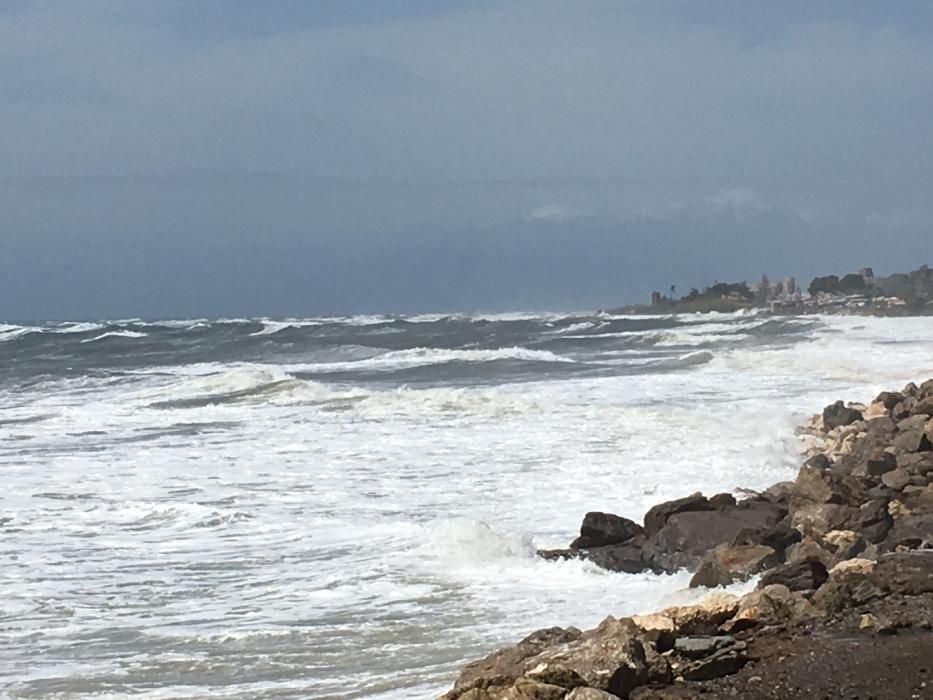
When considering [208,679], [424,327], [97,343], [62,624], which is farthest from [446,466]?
[424,327]

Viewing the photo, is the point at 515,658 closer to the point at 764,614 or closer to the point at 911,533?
the point at 764,614

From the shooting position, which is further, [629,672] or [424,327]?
[424,327]

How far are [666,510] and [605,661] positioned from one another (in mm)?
4765

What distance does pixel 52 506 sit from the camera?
1252cm

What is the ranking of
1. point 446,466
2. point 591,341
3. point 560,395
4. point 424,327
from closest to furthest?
1. point 446,466
2. point 560,395
3. point 591,341
4. point 424,327

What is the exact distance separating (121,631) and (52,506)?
498 cm

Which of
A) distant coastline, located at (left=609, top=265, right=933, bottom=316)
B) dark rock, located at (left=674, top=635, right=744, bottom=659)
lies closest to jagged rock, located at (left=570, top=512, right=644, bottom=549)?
dark rock, located at (left=674, top=635, right=744, bottom=659)

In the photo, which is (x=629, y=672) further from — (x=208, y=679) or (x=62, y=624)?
(x=62, y=624)

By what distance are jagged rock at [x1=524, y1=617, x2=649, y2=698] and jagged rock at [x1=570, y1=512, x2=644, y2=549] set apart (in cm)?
408

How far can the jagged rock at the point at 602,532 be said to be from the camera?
9633 mm

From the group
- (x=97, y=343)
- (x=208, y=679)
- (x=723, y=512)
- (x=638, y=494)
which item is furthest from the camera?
(x=97, y=343)

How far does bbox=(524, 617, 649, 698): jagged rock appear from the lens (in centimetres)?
521

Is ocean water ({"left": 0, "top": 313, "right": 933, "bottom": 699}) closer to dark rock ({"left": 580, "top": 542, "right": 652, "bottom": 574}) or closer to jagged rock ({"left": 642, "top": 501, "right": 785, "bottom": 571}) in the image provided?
dark rock ({"left": 580, "top": 542, "right": 652, "bottom": 574})

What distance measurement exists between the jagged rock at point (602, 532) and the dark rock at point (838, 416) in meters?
7.12
